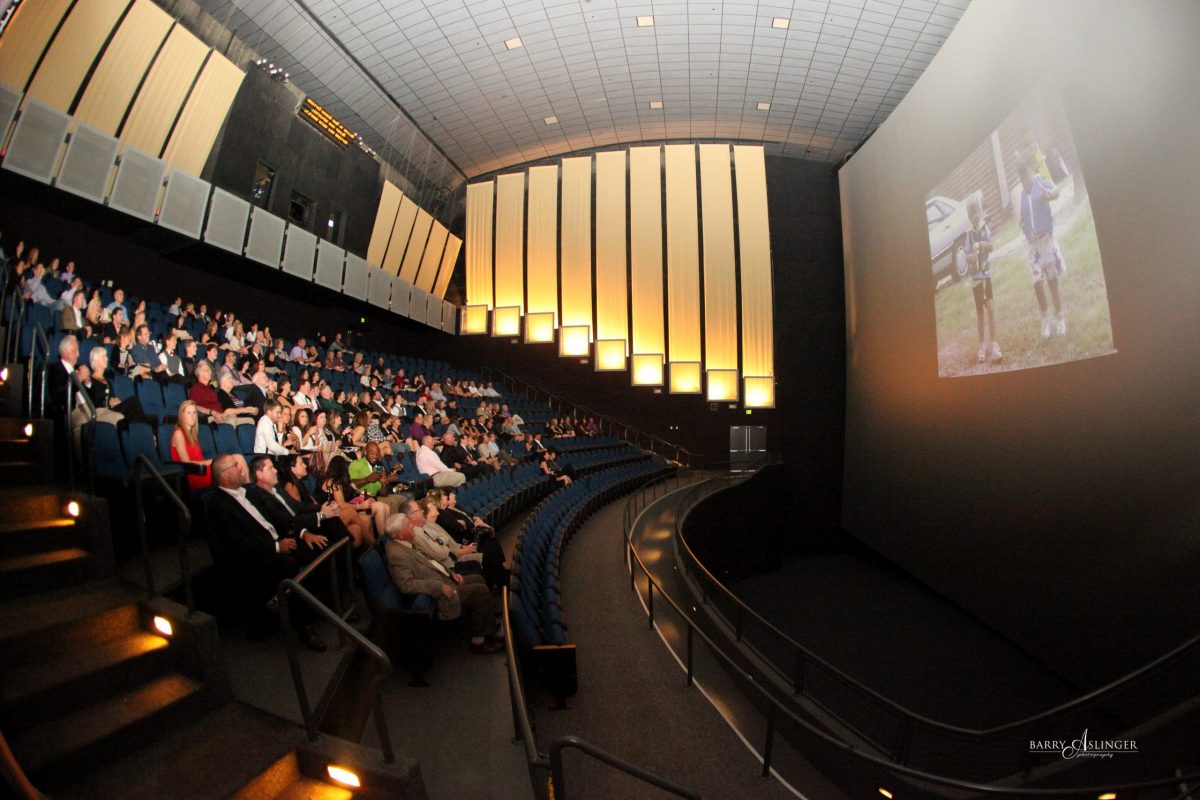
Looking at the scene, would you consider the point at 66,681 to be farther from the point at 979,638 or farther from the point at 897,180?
the point at 897,180

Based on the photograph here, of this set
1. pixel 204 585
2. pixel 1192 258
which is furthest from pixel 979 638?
pixel 204 585

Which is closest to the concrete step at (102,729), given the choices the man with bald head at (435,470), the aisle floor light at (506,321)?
the man with bald head at (435,470)

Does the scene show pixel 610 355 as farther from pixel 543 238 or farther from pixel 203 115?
pixel 203 115

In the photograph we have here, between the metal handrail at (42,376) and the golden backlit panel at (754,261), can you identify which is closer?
the metal handrail at (42,376)

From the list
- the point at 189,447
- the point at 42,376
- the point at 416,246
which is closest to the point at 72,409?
the point at 42,376

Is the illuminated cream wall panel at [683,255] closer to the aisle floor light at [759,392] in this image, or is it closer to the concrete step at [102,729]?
the aisle floor light at [759,392]

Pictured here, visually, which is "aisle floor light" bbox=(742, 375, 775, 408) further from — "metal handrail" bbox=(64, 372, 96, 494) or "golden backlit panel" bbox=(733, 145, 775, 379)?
"metal handrail" bbox=(64, 372, 96, 494)

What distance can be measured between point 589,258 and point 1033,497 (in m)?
10.4

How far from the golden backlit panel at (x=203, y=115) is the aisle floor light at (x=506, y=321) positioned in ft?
23.1

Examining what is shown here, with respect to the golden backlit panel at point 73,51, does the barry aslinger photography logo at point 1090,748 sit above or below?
below

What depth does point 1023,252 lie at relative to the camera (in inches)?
223

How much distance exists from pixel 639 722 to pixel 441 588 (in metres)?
1.50

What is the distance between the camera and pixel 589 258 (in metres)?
13.8

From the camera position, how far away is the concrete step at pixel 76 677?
5.43ft
